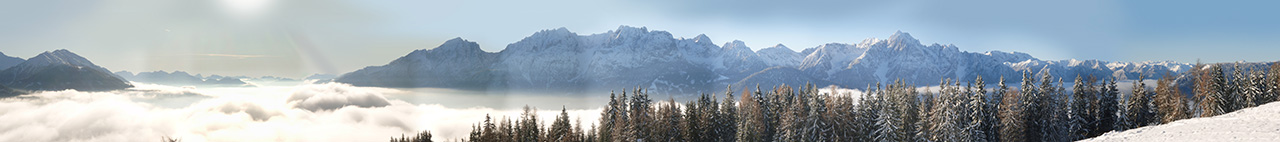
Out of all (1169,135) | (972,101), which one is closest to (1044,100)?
(972,101)

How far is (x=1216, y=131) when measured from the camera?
34.2m

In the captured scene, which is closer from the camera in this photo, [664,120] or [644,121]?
[664,120]

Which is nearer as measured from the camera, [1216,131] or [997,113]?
[1216,131]

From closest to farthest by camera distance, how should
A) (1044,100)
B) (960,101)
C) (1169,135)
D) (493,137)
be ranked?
(1169,135)
(960,101)
(1044,100)
(493,137)

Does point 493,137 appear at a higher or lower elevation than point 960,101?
lower

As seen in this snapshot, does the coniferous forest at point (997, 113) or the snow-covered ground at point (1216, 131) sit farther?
the coniferous forest at point (997, 113)

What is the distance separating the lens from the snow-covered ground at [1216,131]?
31.4 meters

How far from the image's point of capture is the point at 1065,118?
221 feet

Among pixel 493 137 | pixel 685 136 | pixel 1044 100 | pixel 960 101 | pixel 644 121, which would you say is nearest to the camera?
pixel 960 101

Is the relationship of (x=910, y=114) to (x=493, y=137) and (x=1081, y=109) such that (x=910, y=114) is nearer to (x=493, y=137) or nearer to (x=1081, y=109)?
(x=1081, y=109)

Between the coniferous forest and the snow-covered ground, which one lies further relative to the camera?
the coniferous forest

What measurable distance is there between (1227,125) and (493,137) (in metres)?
95.1

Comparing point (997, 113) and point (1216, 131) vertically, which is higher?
point (1216, 131)

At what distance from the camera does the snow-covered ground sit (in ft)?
103
